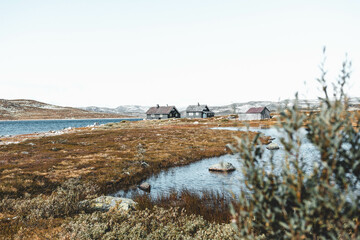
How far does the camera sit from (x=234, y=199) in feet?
47.3

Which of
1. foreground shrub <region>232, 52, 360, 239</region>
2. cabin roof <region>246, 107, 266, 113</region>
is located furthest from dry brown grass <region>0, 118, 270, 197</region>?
cabin roof <region>246, 107, 266, 113</region>

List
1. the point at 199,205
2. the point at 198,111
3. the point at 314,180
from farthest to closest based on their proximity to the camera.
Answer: the point at 198,111, the point at 199,205, the point at 314,180

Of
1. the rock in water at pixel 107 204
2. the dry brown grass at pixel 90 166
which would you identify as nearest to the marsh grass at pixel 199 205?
the rock in water at pixel 107 204

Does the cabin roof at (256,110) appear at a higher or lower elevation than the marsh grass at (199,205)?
higher

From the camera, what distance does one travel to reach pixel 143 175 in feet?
80.0

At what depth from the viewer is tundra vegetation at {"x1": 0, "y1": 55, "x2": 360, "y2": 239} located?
420cm

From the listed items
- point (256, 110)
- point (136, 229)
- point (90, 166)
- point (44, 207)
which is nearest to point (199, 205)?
point (136, 229)

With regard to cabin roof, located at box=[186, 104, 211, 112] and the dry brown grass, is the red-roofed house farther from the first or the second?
the dry brown grass

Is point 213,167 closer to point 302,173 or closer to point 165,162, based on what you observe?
point 165,162

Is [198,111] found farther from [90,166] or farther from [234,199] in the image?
[234,199]

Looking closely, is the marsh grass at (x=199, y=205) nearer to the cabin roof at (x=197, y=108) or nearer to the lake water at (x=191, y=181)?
the lake water at (x=191, y=181)

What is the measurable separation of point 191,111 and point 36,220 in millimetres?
134561

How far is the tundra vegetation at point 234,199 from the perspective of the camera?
4195 mm

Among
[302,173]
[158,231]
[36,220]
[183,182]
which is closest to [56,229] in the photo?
[36,220]
